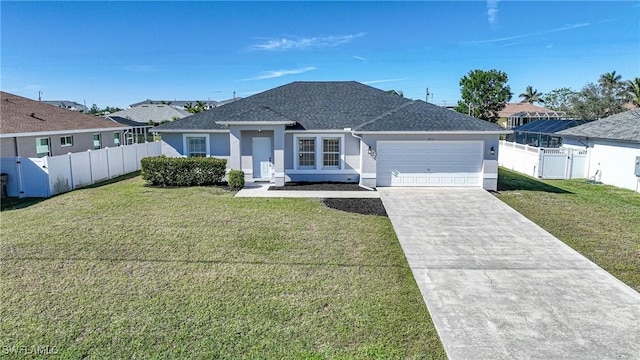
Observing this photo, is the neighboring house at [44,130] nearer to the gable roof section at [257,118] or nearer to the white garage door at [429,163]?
the gable roof section at [257,118]

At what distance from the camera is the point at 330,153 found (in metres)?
17.7

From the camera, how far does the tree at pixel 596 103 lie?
3697 centimetres

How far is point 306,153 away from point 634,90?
42291 millimetres

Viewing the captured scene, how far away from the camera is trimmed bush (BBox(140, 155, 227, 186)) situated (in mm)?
16469

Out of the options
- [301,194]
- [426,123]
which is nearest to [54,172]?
[301,194]

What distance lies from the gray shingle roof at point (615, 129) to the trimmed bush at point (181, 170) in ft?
59.6

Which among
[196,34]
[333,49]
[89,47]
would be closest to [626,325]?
[196,34]

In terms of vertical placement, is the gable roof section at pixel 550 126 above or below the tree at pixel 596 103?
below

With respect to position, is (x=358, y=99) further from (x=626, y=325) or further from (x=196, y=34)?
(x=626, y=325)

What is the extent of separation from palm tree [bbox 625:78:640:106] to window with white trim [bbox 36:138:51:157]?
5251 cm

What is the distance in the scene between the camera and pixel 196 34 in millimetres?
25250

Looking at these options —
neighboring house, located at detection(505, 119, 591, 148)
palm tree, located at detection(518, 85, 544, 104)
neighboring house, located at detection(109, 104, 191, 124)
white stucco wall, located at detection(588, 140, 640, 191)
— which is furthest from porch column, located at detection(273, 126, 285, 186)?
palm tree, located at detection(518, 85, 544, 104)

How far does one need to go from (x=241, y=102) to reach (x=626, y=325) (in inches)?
715

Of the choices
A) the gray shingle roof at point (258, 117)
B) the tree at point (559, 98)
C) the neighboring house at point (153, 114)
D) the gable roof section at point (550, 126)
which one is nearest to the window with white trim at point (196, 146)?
the gray shingle roof at point (258, 117)
